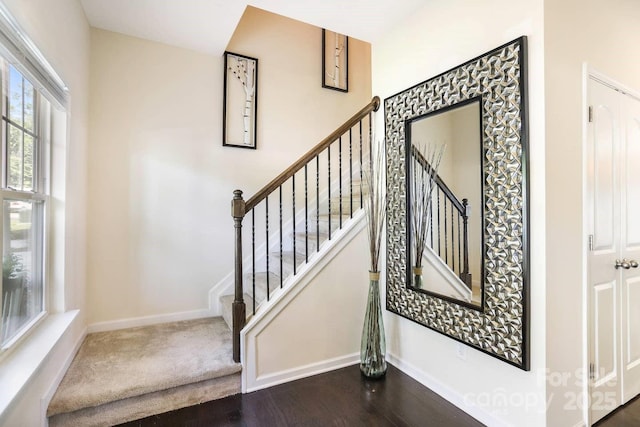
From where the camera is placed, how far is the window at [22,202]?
4.96 feet

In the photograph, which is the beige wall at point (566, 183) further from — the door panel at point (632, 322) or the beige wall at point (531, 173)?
the door panel at point (632, 322)

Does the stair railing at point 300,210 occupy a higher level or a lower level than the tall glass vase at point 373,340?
higher

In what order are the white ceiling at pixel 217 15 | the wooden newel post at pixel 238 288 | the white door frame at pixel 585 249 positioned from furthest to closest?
the white ceiling at pixel 217 15 < the wooden newel post at pixel 238 288 < the white door frame at pixel 585 249

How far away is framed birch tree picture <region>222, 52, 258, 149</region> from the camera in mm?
3064

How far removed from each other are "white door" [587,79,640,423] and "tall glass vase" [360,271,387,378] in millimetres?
1222

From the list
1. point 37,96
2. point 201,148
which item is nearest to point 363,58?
point 201,148

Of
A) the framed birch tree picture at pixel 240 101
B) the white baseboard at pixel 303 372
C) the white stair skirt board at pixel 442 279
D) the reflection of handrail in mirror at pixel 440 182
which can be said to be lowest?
the white baseboard at pixel 303 372

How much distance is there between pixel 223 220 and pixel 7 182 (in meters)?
1.67

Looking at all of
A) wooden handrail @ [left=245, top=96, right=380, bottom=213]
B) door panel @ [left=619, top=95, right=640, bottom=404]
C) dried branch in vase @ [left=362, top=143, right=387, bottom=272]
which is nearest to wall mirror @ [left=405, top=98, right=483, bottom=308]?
dried branch in vase @ [left=362, top=143, right=387, bottom=272]

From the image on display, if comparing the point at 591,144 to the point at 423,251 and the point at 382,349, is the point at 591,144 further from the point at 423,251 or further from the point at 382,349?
the point at 382,349

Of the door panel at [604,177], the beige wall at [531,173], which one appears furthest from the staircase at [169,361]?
the door panel at [604,177]

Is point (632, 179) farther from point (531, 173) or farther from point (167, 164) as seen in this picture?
point (167, 164)

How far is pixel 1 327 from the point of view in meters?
1.41

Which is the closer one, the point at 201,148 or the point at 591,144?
the point at 591,144
